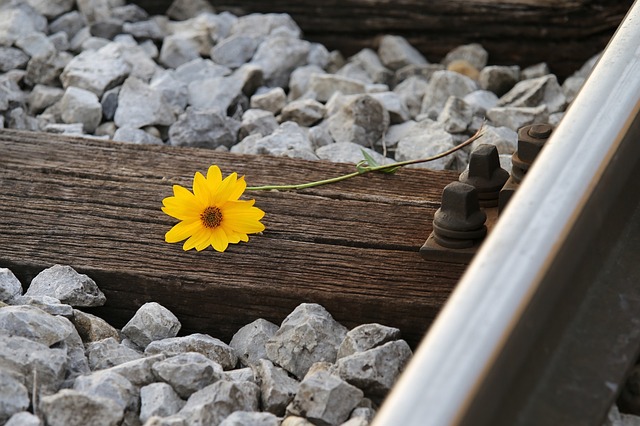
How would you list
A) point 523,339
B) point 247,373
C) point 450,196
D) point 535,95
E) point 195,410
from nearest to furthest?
point 523,339 → point 195,410 → point 247,373 → point 450,196 → point 535,95

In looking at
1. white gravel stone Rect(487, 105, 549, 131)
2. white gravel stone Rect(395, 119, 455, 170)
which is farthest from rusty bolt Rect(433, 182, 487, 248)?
white gravel stone Rect(487, 105, 549, 131)

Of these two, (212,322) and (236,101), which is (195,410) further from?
(236,101)

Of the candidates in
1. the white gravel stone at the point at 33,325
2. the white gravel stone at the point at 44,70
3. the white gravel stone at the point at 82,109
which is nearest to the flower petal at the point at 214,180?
the white gravel stone at the point at 33,325

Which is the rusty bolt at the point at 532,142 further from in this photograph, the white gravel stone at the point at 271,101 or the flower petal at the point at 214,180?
the white gravel stone at the point at 271,101

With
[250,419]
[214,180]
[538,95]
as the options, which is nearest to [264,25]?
[538,95]

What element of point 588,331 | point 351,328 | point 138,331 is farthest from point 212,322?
point 588,331

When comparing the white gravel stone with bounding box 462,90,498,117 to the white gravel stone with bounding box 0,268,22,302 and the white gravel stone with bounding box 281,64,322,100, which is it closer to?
the white gravel stone with bounding box 281,64,322,100

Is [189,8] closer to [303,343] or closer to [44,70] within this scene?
[44,70]
